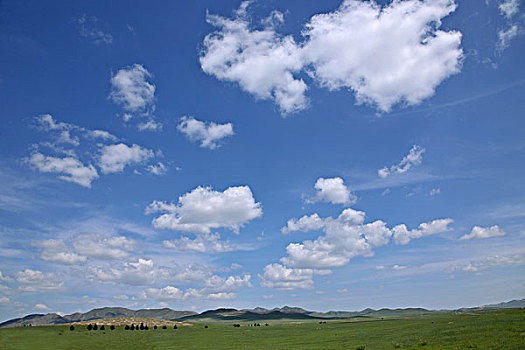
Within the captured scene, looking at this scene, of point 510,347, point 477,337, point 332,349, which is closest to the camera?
point 510,347

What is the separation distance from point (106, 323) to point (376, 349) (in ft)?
377

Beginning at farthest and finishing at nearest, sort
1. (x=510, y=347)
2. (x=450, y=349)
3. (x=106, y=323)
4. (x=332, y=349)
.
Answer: (x=106, y=323) < (x=332, y=349) < (x=450, y=349) < (x=510, y=347)

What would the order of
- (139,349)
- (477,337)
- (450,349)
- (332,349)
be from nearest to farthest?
1. (450,349)
2. (477,337)
3. (332,349)
4. (139,349)

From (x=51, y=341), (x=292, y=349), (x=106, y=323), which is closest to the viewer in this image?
(x=292, y=349)

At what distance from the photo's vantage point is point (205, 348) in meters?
60.8

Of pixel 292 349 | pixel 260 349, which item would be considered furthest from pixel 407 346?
pixel 260 349

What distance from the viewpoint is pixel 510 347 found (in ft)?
113

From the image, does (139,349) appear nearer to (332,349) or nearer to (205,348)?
(205,348)

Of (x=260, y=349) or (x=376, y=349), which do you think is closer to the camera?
(x=376, y=349)

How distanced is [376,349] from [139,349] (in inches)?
1576

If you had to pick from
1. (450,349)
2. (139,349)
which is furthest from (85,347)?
(450,349)

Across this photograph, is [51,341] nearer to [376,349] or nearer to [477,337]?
[376,349]

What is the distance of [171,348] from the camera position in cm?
6153

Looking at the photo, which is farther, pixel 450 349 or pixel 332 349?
pixel 332 349
